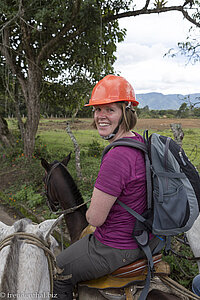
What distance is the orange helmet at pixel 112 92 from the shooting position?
161 centimetres

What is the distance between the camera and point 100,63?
7.37 m

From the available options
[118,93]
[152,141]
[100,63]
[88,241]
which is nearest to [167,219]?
[152,141]

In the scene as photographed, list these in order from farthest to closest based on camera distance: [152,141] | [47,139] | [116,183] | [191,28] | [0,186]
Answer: [47,139] < [0,186] < [191,28] < [152,141] < [116,183]

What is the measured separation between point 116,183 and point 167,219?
451 mm

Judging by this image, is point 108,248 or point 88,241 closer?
point 108,248

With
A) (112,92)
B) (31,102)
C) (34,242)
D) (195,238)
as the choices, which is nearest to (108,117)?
(112,92)

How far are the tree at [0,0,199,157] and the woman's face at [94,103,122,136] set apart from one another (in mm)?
4946

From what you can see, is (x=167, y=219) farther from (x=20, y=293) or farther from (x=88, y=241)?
(x=20, y=293)

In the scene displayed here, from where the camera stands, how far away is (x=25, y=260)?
108 centimetres

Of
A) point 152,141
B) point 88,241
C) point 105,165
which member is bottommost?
point 88,241

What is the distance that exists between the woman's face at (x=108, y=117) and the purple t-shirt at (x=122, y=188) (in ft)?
0.77

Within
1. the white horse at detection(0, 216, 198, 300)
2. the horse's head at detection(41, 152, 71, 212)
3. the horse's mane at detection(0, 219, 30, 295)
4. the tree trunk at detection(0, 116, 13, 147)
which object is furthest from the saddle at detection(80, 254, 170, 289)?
the tree trunk at detection(0, 116, 13, 147)

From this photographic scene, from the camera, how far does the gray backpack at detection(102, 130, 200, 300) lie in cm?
131

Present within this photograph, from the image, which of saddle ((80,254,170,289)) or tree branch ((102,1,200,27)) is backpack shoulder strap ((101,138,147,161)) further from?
tree branch ((102,1,200,27))
